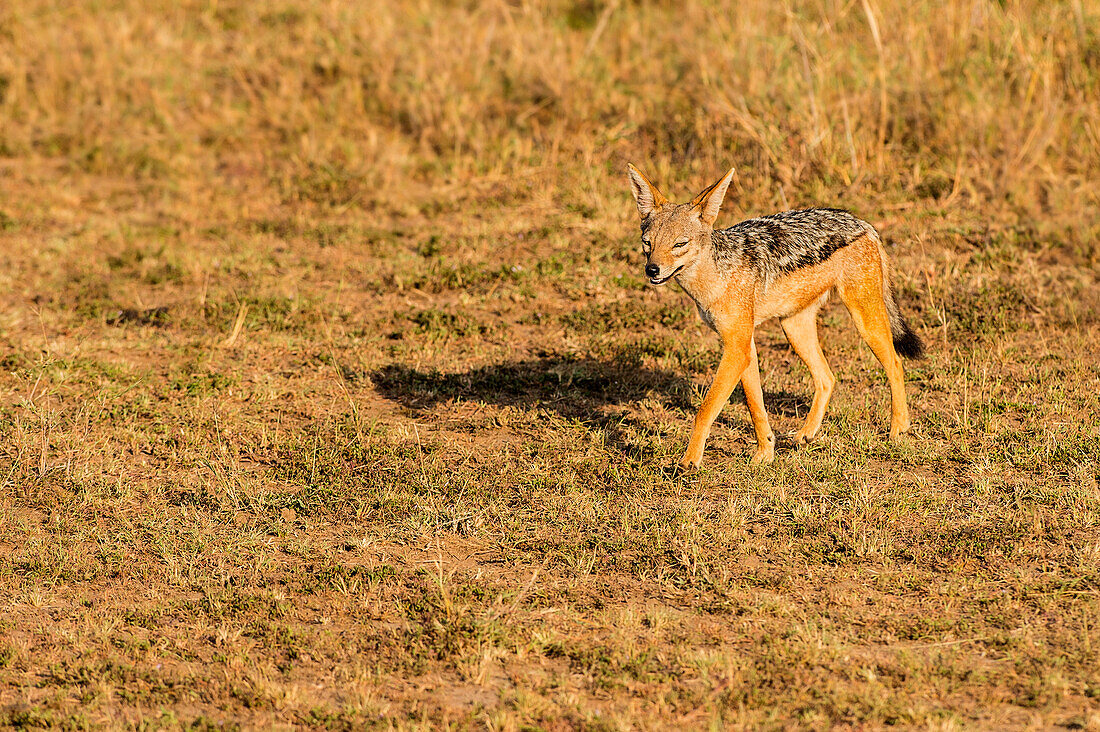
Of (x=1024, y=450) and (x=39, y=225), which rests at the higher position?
(x=1024, y=450)

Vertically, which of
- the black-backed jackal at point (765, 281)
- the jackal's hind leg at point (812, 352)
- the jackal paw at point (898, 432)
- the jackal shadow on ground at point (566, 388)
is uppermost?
the black-backed jackal at point (765, 281)

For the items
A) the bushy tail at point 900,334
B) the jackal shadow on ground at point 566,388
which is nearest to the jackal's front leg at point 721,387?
the jackal shadow on ground at point 566,388

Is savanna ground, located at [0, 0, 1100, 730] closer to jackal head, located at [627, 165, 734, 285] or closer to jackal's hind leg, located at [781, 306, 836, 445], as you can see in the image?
jackal's hind leg, located at [781, 306, 836, 445]

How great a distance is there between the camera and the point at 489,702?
491 centimetres

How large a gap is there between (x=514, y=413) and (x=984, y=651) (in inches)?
150

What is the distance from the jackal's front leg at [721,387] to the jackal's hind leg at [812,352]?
85 cm

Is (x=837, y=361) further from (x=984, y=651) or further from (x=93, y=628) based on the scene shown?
(x=93, y=628)

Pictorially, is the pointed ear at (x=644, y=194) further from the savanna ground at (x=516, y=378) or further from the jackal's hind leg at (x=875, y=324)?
the savanna ground at (x=516, y=378)

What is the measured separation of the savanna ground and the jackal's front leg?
137 mm

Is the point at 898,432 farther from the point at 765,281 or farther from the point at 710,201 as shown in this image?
the point at 710,201

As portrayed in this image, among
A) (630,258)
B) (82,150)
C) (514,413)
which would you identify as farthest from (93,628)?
(82,150)

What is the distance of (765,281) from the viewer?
730 cm

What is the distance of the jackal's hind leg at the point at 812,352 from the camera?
780 cm

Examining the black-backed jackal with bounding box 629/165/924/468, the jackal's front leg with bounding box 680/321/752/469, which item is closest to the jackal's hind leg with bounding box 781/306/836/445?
the black-backed jackal with bounding box 629/165/924/468
